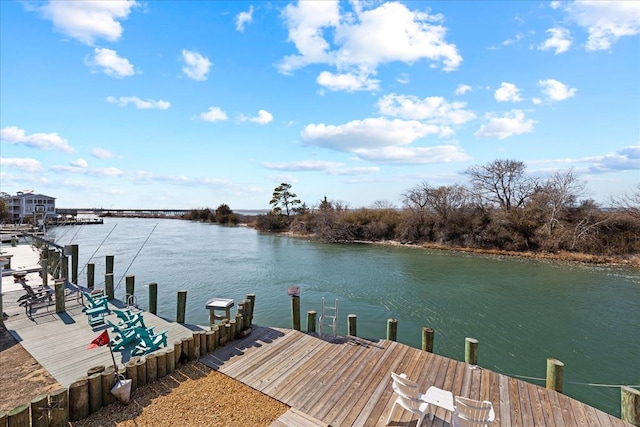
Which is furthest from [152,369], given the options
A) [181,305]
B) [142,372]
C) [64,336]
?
[181,305]

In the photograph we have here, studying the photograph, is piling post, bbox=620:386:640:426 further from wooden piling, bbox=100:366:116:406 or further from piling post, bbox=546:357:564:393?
wooden piling, bbox=100:366:116:406

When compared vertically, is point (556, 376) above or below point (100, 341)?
below

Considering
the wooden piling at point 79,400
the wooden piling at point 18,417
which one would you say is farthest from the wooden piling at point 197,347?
the wooden piling at point 18,417

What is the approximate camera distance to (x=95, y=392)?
5125 mm

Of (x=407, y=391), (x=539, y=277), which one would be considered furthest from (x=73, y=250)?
(x=539, y=277)

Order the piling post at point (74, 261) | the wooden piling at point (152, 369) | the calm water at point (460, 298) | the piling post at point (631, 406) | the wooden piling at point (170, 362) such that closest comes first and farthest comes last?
the piling post at point (631, 406) < the wooden piling at point (152, 369) < the wooden piling at point (170, 362) < the calm water at point (460, 298) < the piling post at point (74, 261)

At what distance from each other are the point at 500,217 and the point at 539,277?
52.6 ft

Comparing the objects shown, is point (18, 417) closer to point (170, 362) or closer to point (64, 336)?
point (170, 362)

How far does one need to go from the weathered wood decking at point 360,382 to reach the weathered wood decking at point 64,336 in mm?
2648

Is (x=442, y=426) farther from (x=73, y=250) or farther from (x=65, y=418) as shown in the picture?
(x=73, y=250)

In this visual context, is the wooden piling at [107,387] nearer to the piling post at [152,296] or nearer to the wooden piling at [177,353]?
the wooden piling at [177,353]

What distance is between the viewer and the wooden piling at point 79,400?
4883 millimetres

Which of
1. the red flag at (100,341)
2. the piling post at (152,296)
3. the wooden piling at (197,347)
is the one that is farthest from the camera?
the piling post at (152,296)

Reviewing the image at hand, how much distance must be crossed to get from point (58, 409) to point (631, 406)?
29.3 ft
